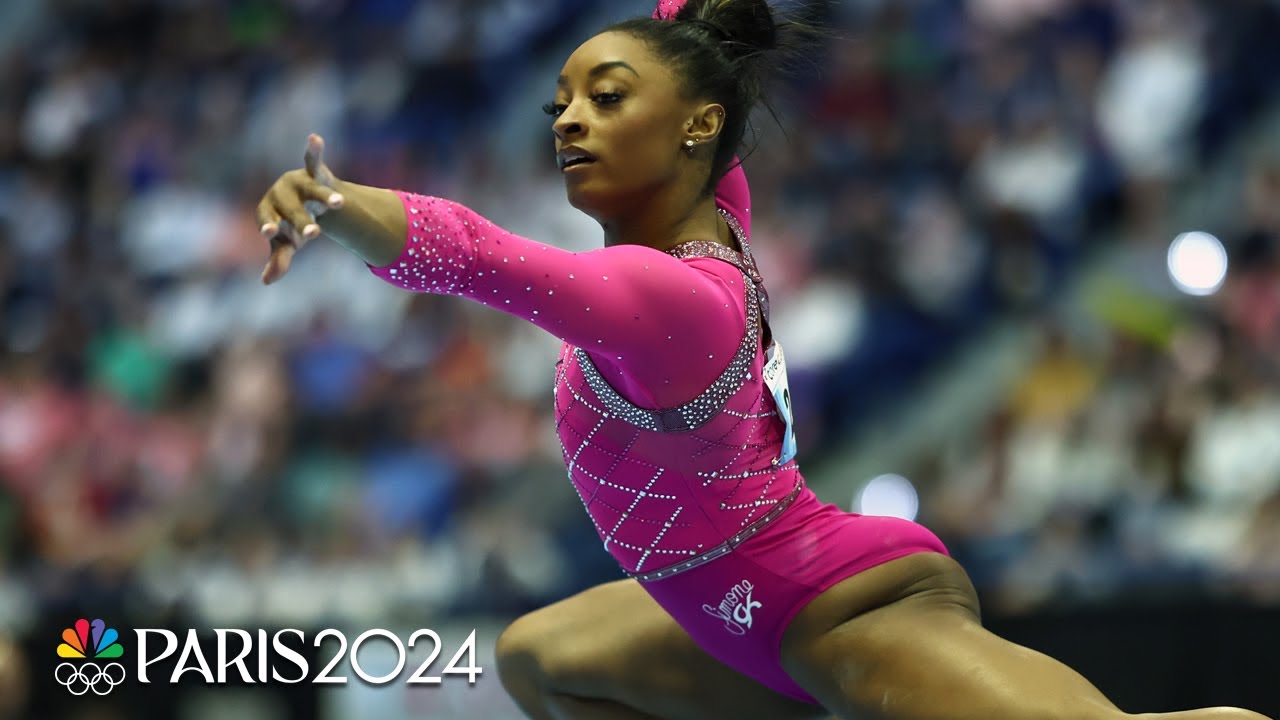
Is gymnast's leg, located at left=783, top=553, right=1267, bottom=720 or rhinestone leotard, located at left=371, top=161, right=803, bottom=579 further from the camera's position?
gymnast's leg, located at left=783, top=553, right=1267, bottom=720

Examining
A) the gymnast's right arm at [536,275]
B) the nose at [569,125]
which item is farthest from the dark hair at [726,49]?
the gymnast's right arm at [536,275]

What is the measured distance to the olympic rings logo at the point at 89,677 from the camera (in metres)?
4.30

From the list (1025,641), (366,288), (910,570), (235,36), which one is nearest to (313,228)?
(910,570)

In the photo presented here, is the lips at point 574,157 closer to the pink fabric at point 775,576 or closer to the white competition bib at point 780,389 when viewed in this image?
the white competition bib at point 780,389

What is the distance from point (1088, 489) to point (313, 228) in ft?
13.1

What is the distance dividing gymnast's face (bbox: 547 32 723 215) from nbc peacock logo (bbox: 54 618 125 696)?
2476 millimetres

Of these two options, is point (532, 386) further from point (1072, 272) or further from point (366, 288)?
point (1072, 272)

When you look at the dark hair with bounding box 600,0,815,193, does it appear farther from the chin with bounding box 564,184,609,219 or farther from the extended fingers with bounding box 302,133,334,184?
the extended fingers with bounding box 302,133,334,184

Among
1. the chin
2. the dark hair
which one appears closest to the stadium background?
the dark hair

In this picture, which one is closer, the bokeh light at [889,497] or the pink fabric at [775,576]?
the pink fabric at [775,576]

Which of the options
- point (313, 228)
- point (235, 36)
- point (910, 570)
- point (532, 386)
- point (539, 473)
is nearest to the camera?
point (313, 228)

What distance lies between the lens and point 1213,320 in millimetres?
5633

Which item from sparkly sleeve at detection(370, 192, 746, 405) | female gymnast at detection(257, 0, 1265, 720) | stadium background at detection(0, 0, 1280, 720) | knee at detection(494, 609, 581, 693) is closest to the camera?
sparkly sleeve at detection(370, 192, 746, 405)

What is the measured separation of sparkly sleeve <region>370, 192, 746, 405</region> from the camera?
2.20 meters
